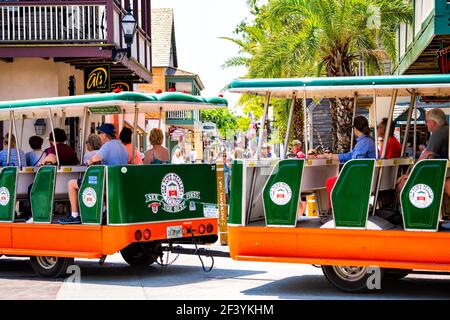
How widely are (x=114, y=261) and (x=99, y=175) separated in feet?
10.5

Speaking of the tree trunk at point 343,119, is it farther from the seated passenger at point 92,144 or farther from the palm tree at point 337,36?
the seated passenger at point 92,144

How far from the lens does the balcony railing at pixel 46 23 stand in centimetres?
2156

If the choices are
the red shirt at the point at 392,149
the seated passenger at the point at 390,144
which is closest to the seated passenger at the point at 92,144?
the seated passenger at the point at 390,144

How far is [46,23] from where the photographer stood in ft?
71.3

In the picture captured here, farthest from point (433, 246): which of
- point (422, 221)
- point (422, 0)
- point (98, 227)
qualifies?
point (422, 0)

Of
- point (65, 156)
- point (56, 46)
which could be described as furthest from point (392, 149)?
point (56, 46)

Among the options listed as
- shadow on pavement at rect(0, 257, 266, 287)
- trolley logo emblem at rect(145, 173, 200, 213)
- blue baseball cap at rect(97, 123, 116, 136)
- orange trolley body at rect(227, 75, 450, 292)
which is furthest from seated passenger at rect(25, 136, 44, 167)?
orange trolley body at rect(227, 75, 450, 292)

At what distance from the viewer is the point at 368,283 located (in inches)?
434

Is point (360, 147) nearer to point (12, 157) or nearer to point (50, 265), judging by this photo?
point (50, 265)

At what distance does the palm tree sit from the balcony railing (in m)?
6.48

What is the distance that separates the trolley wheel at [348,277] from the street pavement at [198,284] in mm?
111

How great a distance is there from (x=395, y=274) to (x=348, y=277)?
4.07ft

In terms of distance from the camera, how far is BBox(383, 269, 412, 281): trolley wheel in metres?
11.2
